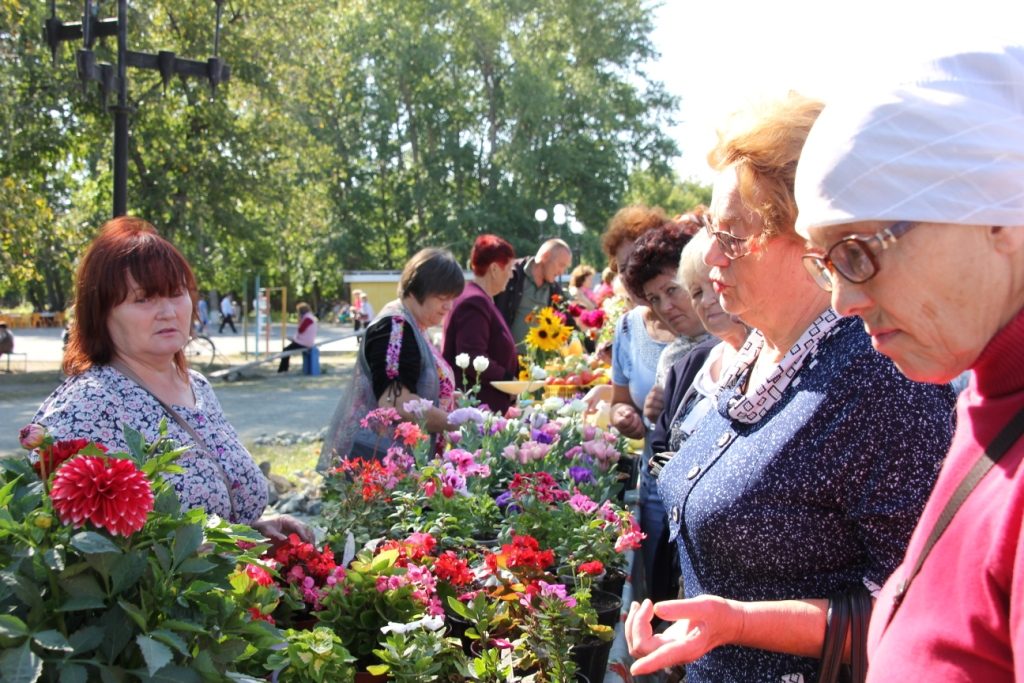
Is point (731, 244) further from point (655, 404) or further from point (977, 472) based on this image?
point (655, 404)

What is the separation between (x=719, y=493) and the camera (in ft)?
5.36

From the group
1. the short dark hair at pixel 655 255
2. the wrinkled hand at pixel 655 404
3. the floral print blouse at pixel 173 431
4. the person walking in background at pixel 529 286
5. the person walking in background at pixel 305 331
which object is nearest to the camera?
the floral print blouse at pixel 173 431

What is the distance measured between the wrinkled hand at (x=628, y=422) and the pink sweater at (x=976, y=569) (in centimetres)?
271

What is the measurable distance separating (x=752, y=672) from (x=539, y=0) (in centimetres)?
3624

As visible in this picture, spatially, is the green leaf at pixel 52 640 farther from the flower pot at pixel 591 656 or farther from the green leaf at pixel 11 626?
the flower pot at pixel 591 656

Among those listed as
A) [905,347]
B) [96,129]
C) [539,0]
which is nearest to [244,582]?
[905,347]

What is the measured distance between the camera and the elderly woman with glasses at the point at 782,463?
58.2 inches

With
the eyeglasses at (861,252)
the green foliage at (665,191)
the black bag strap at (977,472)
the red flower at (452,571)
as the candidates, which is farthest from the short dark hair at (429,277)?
the green foliage at (665,191)

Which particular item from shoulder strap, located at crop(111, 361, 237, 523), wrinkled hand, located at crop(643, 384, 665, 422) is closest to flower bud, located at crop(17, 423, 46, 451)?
shoulder strap, located at crop(111, 361, 237, 523)

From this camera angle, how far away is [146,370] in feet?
8.54

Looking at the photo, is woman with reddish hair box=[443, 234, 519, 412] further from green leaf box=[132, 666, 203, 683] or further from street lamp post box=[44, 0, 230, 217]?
street lamp post box=[44, 0, 230, 217]

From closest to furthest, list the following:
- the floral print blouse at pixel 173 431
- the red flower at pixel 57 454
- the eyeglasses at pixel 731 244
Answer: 1. the red flower at pixel 57 454
2. the eyeglasses at pixel 731 244
3. the floral print blouse at pixel 173 431

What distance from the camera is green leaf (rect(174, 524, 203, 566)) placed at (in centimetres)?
155

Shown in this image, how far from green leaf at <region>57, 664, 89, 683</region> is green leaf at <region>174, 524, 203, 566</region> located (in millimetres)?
205
